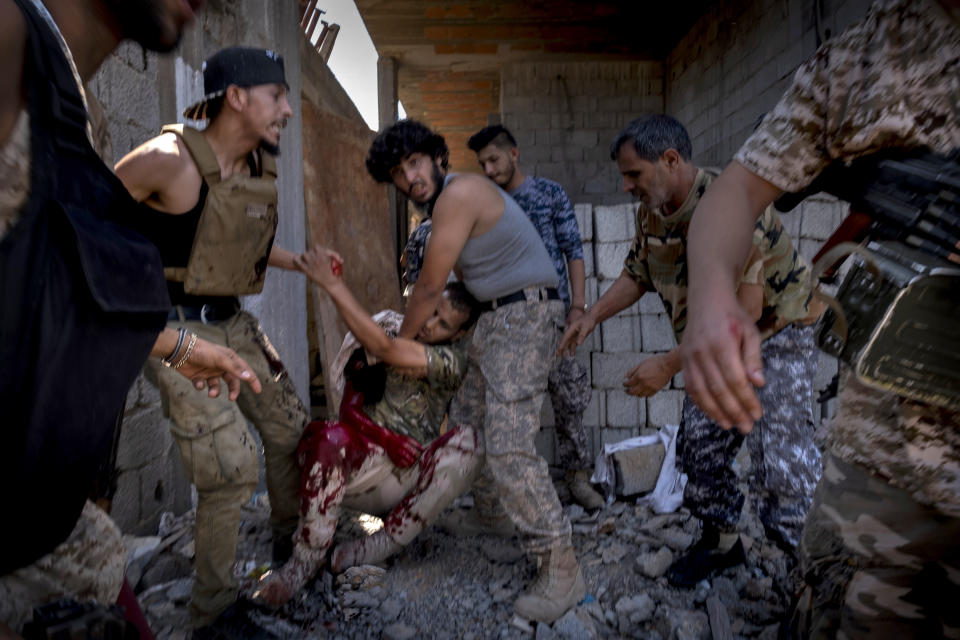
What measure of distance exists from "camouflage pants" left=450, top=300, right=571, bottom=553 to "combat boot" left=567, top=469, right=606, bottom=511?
1027 millimetres

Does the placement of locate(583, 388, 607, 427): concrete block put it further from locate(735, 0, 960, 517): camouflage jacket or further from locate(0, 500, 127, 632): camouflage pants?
locate(0, 500, 127, 632): camouflage pants

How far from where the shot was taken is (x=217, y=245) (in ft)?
6.68

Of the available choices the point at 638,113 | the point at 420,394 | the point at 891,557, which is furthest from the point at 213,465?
the point at 638,113

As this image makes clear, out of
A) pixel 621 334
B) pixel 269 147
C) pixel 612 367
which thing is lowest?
pixel 612 367

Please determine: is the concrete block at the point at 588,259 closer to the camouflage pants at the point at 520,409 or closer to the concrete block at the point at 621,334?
the concrete block at the point at 621,334

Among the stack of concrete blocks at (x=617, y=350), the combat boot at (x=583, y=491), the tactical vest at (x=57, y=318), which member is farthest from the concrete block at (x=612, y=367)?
the tactical vest at (x=57, y=318)

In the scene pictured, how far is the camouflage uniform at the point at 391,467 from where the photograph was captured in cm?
223

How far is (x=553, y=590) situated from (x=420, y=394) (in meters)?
1.01

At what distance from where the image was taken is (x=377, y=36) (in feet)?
25.0

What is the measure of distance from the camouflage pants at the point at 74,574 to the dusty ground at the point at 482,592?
1.28 m

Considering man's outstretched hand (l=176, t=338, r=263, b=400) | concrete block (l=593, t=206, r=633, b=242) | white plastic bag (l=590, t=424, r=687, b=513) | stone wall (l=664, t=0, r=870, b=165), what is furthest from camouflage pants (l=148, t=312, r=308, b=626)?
stone wall (l=664, t=0, r=870, b=165)

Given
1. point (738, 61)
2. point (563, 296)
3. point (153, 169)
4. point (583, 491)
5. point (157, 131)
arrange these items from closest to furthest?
point (153, 169) → point (157, 131) → point (583, 491) → point (563, 296) → point (738, 61)

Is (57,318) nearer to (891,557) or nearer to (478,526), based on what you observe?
(891,557)

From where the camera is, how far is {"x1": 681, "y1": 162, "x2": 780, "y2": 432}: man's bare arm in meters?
0.94
